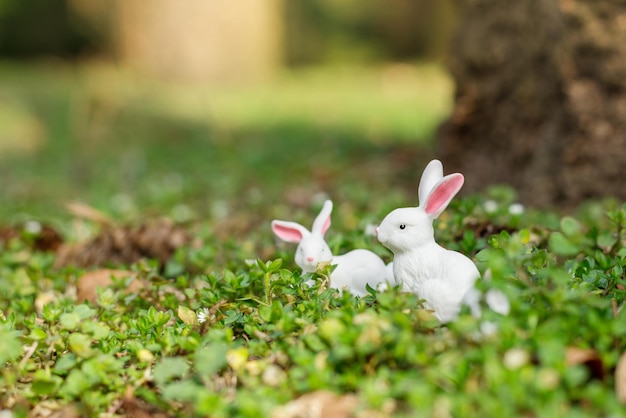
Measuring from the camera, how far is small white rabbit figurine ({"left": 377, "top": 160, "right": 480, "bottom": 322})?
2.14m

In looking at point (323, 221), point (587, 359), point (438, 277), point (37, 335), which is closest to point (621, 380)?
point (587, 359)

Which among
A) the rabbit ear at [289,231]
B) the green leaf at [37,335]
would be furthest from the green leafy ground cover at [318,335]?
the rabbit ear at [289,231]

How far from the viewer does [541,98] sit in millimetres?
4582

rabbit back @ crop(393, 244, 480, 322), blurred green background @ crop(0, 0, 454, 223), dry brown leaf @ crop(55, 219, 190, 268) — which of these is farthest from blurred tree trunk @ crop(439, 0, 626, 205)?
rabbit back @ crop(393, 244, 480, 322)

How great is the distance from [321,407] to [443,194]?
695 mm

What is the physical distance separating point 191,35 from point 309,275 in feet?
25.5

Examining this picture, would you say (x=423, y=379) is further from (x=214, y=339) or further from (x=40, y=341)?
(x=40, y=341)

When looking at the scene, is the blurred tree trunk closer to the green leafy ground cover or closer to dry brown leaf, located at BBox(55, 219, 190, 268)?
the green leafy ground cover

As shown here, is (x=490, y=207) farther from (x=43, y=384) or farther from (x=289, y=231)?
(x=43, y=384)

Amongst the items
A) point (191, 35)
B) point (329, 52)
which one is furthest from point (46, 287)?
→ point (329, 52)

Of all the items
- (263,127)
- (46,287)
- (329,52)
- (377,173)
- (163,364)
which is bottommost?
(329,52)

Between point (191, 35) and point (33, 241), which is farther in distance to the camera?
point (191, 35)

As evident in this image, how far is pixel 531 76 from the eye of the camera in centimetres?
465

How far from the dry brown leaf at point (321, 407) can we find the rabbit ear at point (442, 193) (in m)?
0.61
